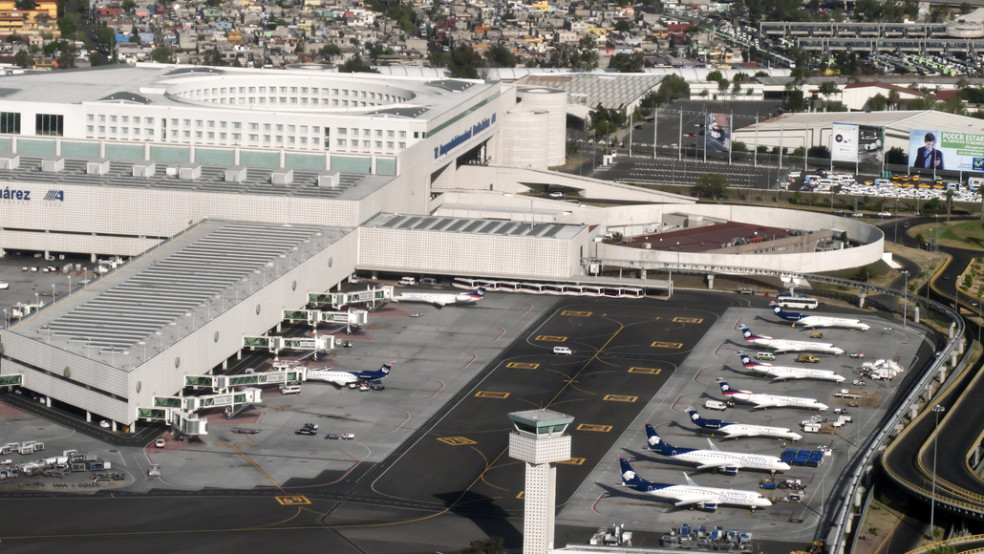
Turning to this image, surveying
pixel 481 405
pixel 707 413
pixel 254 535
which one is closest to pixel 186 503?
pixel 254 535

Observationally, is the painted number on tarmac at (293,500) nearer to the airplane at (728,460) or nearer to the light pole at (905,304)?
the airplane at (728,460)

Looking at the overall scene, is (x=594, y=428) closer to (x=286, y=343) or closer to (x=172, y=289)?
(x=286, y=343)

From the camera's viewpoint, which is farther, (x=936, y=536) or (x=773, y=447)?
(x=773, y=447)

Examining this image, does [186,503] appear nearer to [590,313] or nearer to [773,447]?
[773,447]

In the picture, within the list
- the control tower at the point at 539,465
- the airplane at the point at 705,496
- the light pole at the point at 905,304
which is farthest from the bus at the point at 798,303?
the control tower at the point at 539,465

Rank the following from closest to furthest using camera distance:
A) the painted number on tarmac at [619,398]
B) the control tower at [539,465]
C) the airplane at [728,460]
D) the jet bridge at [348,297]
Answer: the control tower at [539,465] < the airplane at [728,460] < the painted number on tarmac at [619,398] < the jet bridge at [348,297]

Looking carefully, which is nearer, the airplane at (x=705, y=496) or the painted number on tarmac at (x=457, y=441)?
the airplane at (x=705, y=496)
